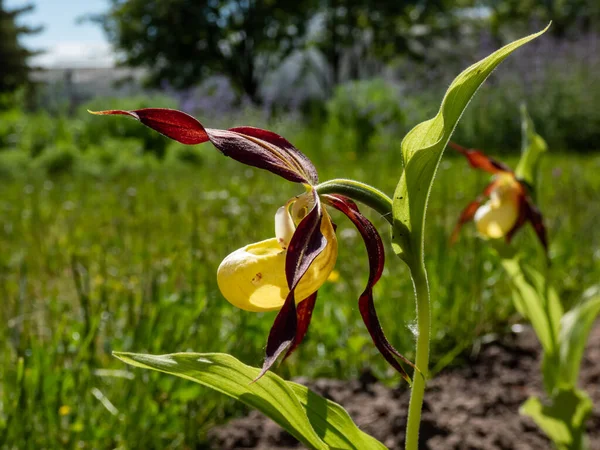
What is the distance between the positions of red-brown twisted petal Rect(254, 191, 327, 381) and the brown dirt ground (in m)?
0.91

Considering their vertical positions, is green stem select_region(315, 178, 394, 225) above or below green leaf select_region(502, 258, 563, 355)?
above

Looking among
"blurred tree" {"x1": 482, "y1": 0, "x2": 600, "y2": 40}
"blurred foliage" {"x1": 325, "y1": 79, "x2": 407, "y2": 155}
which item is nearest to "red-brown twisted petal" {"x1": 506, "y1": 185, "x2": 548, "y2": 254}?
"blurred foliage" {"x1": 325, "y1": 79, "x2": 407, "y2": 155}

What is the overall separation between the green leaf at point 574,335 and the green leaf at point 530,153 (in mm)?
305

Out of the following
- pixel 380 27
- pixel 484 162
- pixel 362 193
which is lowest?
→ pixel 380 27

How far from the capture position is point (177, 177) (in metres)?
5.43

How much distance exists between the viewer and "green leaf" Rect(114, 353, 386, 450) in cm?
69

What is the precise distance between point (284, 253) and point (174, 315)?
0.86 m

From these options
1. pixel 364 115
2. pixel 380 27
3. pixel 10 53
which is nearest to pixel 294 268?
pixel 364 115

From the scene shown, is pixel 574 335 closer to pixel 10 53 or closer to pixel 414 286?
pixel 414 286

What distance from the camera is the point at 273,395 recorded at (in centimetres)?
73

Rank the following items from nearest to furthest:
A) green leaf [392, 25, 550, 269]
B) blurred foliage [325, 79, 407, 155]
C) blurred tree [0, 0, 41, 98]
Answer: green leaf [392, 25, 550, 269]
blurred foliage [325, 79, 407, 155]
blurred tree [0, 0, 41, 98]

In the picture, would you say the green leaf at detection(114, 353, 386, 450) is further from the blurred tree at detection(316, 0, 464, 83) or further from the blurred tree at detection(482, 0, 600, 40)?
the blurred tree at detection(482, 0, 600, 40)

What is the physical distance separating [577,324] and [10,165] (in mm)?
5741

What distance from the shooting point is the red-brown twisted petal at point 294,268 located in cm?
65
